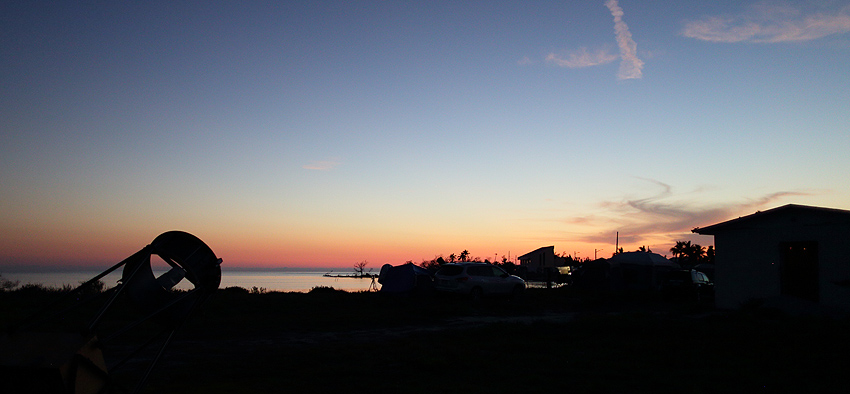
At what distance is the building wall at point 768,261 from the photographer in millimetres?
15758

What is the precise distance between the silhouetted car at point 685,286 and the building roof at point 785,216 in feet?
26.3

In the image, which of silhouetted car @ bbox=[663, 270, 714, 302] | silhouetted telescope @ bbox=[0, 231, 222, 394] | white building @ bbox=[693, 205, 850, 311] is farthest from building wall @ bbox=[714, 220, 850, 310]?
silhouetted telescope @ bbox=[0, 231, 222, 394]

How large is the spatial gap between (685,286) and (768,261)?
30.5 feet

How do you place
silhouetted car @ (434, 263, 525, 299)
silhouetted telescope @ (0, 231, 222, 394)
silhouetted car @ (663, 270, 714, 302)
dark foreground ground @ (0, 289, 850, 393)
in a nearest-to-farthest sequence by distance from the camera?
silhouetted telescope @ (0, 231, 222, 394) → dark foreground ground @ (0, 289, 850, 393) → silhouetted car @ (434, 263, 525, 299) → silhouetted car @ (663, 270, 714, 302)

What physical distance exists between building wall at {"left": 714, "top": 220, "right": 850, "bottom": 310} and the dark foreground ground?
1869 millimetres

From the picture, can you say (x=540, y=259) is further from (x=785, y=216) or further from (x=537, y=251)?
(x=785, y=216)

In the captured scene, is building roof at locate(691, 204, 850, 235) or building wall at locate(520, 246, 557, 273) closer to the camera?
building roof at locate(691, 204, 850, 235)

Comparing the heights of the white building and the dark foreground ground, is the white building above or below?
above

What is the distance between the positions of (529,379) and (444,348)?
2859 millimetres

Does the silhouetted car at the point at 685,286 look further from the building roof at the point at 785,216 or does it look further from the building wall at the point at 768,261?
the building roof at the point at 785,216

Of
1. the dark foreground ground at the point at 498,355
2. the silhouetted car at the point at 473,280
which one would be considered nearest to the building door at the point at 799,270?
the dark foreground ground at the point at 498,355

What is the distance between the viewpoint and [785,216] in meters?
17.0

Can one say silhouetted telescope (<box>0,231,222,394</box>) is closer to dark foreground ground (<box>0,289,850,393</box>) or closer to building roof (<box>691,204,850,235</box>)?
dark foreground ground (<box>0,289,850,393</box>)

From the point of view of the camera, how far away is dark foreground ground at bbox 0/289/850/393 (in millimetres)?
7305
